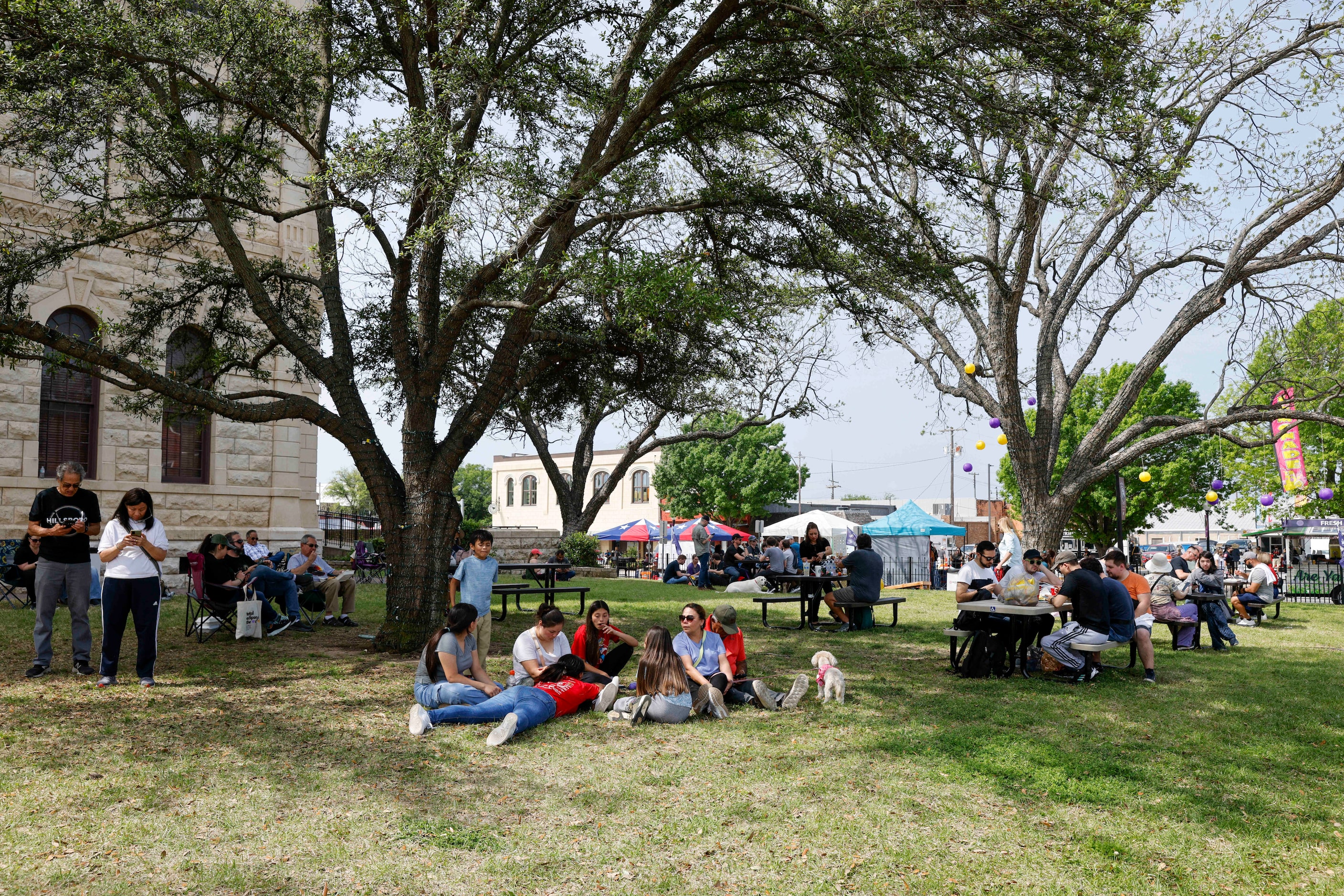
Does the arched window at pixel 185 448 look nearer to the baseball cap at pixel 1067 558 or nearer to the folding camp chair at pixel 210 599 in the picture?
the folding camp chair at pixel 210 599

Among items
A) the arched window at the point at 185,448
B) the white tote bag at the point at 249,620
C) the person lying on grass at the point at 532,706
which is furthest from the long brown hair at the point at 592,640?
the arched window at the point at 185,448

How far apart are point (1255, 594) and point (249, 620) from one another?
15661 mm

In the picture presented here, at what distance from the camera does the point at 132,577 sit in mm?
7734

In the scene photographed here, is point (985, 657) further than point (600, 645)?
Yes

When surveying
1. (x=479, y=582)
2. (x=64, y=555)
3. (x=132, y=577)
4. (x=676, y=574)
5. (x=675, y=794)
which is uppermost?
(x=64, y=555)

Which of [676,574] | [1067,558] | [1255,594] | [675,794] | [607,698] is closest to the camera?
[675,794]

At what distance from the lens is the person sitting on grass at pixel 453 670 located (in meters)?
7.02

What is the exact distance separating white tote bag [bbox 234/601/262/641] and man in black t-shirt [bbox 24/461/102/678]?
8.53 ft

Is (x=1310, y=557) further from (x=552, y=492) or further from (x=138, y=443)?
(x=552, y=492)

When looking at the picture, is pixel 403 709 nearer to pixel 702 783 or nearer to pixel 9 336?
pixel 702 783

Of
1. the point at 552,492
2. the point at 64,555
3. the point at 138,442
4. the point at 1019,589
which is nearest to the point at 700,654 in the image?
the point at 1019,589

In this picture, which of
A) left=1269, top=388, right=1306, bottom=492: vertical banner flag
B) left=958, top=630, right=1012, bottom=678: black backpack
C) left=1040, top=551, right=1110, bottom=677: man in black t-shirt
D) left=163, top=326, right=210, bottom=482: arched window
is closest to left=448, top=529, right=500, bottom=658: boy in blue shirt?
left=958, top=630, right=1012, bottom=678: black backpack

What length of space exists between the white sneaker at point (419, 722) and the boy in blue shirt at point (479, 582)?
214 cm

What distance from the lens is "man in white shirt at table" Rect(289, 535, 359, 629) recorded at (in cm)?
1305
